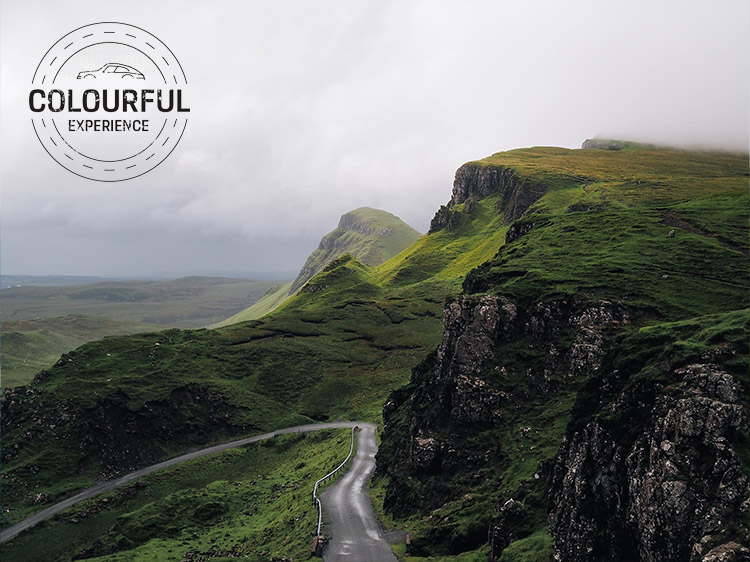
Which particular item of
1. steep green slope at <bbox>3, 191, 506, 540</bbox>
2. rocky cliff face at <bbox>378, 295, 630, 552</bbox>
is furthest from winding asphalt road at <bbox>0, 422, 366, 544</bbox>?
rocky cliff face at <bbox>378, 295, 630, 552</bbox>

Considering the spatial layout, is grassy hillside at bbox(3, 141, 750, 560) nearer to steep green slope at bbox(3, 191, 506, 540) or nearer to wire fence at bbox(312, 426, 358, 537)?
steep green slope at bbox(3, 191, 506, 540)

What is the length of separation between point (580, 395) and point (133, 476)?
320 ft

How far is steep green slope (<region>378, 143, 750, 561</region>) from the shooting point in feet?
105

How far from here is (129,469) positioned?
368ft

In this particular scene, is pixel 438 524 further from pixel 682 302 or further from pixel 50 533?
pixel 50 533

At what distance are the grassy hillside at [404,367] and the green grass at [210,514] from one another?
1138 centimetres

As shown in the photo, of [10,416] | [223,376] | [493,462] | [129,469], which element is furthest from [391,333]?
[493,462]

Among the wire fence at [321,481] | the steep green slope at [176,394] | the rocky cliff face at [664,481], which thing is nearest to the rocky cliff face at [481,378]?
the wire fence at [321,481]

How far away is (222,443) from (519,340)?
8323 centimetres

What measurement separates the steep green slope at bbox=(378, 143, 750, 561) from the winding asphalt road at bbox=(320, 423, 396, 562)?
10.9ft

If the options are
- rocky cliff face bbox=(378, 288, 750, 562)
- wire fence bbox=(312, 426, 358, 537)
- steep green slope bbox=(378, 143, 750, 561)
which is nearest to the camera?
rocky cliff face bbox=(378, 288, 750, 562)

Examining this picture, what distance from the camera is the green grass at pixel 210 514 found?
6391cm

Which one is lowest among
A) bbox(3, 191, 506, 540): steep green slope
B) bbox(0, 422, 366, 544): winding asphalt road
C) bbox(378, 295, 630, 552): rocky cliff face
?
bbox(0, 422, 366, 544): winding asphalt road

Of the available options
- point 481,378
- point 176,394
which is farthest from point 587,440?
point 176,394
